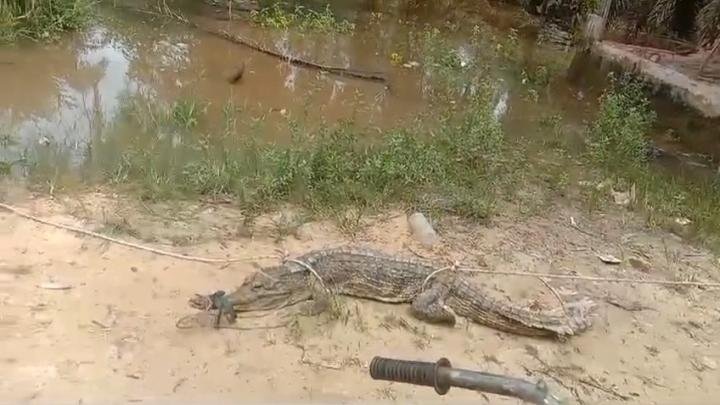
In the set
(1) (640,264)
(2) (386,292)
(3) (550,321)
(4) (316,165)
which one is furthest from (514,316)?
(4) (316,165)

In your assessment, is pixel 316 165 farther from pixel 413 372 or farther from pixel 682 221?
pixel 413 372

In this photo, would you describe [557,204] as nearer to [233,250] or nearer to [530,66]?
[233,250]

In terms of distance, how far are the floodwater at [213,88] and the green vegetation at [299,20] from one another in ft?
0.42

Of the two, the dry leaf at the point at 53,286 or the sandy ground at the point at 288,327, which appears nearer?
the sandy ground at the point at 288,327

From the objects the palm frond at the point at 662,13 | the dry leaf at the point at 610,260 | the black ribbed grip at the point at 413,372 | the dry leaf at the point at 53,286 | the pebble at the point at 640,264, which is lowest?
the pebble at the point at 640,264

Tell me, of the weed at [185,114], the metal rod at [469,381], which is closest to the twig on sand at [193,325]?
the metal rod at [469,381]

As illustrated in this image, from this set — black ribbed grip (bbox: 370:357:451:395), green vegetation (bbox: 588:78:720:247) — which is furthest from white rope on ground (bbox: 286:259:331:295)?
green vegetation (bbox: 588:78:720:247)

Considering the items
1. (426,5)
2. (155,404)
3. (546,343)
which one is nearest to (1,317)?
(155,404)

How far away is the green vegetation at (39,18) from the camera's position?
6848mm

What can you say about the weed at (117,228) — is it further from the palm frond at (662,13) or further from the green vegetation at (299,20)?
the palm frond at (662,13)

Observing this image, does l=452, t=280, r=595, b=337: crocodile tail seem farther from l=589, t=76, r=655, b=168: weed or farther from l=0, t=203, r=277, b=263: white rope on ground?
l=589, t=76, r=655, b=168: weed

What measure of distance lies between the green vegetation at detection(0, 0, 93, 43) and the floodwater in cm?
13

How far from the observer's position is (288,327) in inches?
142

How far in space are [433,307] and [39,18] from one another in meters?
5.00
